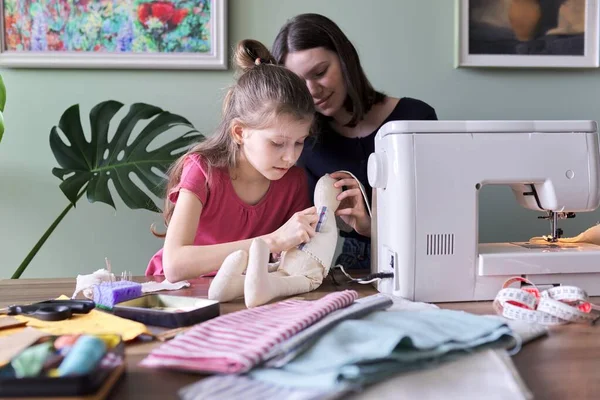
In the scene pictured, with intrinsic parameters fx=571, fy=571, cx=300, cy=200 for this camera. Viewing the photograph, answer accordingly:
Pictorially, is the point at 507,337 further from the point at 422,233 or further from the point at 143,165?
the point at 143,165

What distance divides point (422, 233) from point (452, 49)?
3.88 feet

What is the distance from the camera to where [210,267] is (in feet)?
3.92

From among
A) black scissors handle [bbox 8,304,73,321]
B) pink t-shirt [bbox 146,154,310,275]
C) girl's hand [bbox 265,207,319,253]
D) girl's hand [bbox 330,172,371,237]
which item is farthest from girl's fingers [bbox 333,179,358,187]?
black scissors handle [bbox 8,304,73,321]

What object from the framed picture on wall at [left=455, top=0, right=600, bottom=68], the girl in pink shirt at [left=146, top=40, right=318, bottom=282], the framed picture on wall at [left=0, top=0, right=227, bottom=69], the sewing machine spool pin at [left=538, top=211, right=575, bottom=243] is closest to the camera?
the sewing machine spool pin at [left=538, top=211, right=575, bottom=243]

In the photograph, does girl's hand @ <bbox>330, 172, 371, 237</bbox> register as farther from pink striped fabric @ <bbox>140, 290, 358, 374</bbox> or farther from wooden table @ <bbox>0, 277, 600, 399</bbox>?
pink striped fabric @ <bbox>140, 290, 358, 374</bbox>

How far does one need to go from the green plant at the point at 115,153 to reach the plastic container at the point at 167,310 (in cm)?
79

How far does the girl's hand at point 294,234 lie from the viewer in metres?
1.13

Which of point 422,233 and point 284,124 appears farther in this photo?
point 284,124

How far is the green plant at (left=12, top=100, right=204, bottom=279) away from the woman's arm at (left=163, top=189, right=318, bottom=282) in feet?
1.24

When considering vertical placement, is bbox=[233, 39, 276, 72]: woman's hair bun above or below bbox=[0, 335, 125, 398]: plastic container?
above

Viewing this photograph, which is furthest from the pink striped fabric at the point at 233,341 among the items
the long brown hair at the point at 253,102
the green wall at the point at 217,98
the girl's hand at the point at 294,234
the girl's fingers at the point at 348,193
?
the green wall at the point at 217,98

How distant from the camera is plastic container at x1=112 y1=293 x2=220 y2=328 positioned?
0.79 m

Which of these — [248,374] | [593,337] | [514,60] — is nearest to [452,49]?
[514,60]

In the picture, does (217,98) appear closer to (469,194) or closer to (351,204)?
(351,204)
